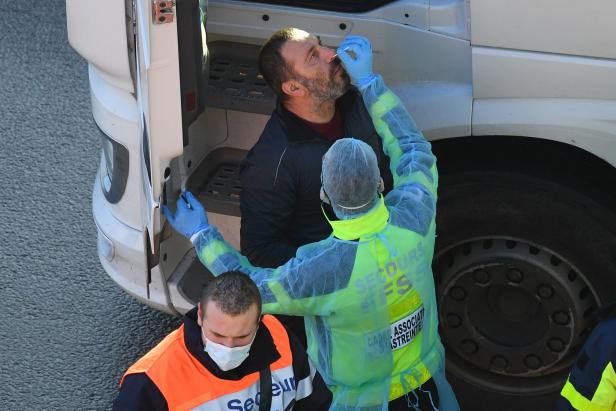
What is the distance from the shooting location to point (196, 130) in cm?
437

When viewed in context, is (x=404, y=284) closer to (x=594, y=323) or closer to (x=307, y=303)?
(x=307, y=303)

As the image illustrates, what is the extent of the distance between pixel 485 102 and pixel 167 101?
4.03 feet

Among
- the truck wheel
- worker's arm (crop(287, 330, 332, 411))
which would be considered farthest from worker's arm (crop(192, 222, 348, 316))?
the truck wheel

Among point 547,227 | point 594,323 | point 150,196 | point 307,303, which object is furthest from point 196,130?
point 594,323

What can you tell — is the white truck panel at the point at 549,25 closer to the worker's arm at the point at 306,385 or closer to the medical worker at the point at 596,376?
the medical worker at the point at 596,376

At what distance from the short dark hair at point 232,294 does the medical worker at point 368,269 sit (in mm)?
342

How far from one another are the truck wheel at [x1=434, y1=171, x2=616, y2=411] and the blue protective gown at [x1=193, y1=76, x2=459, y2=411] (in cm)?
54

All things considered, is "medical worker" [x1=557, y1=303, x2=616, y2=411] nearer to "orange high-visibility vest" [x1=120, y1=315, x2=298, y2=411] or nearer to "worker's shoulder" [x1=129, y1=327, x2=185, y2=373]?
"orange high-visibility vest" [x1=120, y1=315, x2=298, y2=411]

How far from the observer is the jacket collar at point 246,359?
3223mm

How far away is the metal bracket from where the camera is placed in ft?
11.1

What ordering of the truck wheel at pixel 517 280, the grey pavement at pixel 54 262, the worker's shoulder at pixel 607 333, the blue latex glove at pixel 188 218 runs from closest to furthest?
1. the worker's shoulder at pixel 607 333
2. the blue latex glove at pixel 188 218
3. the truck wheel at pixel 517 280
4. the grey pavement at pixel 54 262

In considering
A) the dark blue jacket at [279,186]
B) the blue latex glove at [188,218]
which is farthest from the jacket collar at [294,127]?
the blue latex glove at [188,218]

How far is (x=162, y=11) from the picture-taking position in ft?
11.1

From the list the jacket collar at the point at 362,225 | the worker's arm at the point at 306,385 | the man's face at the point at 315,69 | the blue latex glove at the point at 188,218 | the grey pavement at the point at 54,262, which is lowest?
the grey pavement at the point at 54,262
